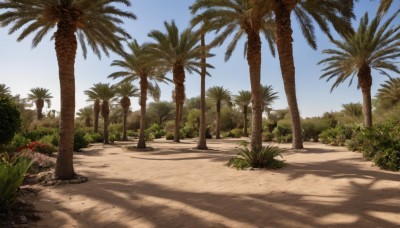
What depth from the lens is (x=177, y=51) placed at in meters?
21.7

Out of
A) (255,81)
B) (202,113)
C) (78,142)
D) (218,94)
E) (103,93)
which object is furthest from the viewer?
(218,94)

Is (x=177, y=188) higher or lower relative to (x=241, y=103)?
lower

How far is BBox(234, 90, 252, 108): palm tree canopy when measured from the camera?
3872cm

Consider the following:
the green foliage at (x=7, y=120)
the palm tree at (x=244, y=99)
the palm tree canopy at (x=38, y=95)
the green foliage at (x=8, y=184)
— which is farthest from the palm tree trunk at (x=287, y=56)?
→ the palm tree canopy at (x=38, y=95)

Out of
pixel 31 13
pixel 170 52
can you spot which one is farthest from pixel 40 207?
pixel 170 52

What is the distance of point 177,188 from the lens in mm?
7246

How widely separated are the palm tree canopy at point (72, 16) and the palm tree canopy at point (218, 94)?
26.2 m

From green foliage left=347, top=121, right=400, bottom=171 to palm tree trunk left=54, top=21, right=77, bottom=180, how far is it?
374 inches

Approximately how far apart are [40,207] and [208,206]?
3360mm

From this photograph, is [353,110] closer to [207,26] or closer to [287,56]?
[287,56]

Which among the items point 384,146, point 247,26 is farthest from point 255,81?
point 384,146

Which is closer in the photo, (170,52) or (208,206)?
(208,206)

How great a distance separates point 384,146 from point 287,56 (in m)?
6.74

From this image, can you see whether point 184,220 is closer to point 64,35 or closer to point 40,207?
point 40,207
